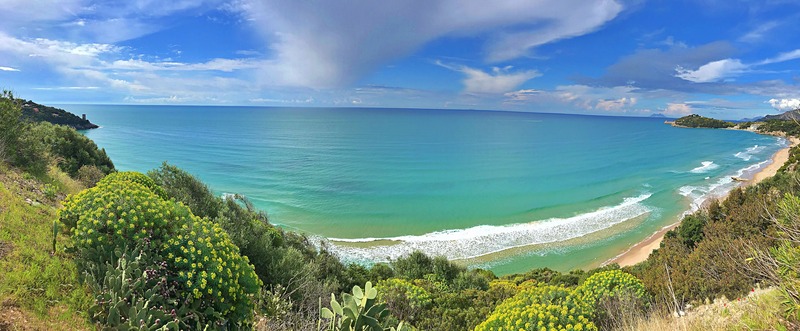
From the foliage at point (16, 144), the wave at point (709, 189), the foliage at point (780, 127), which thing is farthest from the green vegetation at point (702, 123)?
the foliage at point (16, 144)

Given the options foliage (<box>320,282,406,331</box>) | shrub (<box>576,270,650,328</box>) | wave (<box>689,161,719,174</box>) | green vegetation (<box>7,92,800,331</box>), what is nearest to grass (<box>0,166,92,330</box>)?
green vegetation (<box>7,92,800,331</box>)

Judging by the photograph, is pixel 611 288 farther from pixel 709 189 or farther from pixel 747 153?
pixel 747 153

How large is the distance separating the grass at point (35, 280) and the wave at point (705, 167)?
6437 cm

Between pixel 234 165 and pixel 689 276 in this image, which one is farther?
pixel 234 165

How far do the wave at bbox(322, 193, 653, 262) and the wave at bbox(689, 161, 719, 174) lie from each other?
30.5 metres

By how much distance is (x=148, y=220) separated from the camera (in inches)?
206

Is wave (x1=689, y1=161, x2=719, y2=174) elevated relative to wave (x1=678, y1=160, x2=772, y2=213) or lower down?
elevated

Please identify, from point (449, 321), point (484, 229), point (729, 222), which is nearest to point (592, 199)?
point (484, 229)

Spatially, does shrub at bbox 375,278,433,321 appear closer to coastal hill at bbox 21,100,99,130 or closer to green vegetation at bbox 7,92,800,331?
green vegetation at bbox 7,92,800,331

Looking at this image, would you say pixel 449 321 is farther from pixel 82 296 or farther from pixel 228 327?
pixel 82 296

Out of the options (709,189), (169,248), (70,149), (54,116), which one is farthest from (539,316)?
(54,116)

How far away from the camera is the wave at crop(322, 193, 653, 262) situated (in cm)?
2275

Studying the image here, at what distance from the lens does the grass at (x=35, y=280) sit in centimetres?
414

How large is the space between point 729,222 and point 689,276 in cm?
557
